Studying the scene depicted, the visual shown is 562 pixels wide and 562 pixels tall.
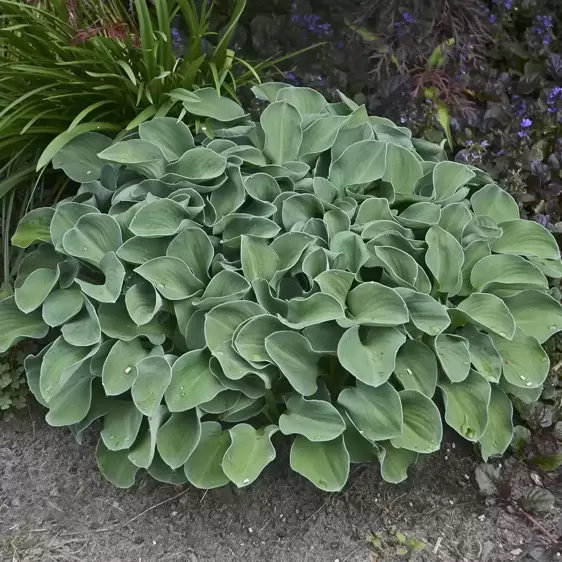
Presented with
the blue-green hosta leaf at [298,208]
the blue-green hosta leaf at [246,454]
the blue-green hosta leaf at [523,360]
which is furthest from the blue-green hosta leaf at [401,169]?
the blue-green hosta leaf at [246,454]

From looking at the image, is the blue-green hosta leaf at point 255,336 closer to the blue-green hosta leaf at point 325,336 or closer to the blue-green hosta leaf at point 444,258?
the blue-green hosta leaf at point 325,336

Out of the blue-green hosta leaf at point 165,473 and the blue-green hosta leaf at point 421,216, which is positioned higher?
the blue-green hosta leaf at point 421,216

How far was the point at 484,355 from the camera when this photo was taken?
6.01ft

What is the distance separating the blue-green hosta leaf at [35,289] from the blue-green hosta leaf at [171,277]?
324 millimetres

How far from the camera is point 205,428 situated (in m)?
1.73

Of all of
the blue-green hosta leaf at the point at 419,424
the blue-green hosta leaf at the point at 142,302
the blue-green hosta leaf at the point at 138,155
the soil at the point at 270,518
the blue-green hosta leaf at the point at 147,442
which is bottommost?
the soil at the point at 270,518

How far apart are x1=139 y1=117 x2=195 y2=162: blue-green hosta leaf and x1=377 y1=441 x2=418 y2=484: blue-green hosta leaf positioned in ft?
3.89

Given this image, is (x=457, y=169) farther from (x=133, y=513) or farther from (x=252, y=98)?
(x=133, y=513)

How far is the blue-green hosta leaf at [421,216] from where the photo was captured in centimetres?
199

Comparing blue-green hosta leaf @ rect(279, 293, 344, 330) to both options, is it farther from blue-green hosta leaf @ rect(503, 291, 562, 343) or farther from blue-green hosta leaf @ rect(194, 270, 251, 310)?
blue-green hosta leaf @ rect(503, 291, 562, 343)

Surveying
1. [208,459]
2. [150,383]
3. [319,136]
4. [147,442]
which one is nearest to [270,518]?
[208,459]

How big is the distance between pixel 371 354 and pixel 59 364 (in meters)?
0.89

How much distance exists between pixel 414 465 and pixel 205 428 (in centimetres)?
75

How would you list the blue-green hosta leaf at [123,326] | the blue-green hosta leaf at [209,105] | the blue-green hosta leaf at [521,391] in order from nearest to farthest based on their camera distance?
the blue-green hosta leaf at [123,326]
the blue-green hosta leaf at [521,391]
the blue-green hosta leaf at [209,105]
